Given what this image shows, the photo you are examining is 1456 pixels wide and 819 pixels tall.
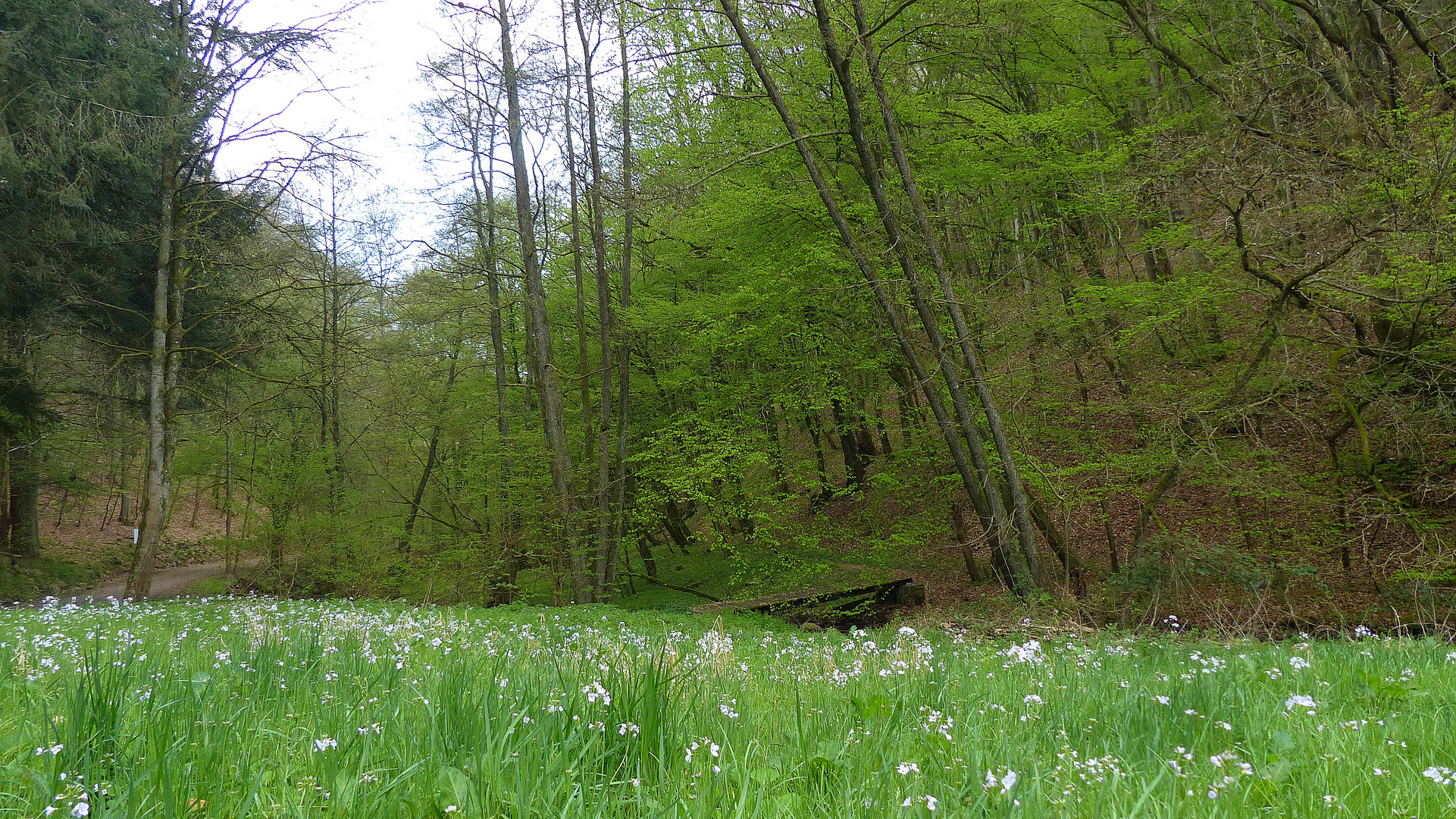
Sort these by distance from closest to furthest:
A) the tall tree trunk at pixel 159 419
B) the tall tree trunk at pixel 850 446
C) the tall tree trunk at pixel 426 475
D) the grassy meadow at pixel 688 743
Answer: the grassy meadow at pixel 688 743, the tall tree trunk at pixel 159 419, the tall tree trunk at pixel 850 446, the tall tree trunk at pixel 426 475

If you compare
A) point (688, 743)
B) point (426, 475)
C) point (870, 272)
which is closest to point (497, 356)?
point (426, 475)

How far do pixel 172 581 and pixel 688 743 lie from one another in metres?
31.1

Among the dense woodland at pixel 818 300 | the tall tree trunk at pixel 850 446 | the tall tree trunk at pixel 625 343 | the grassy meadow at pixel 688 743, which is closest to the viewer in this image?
the grassy meadow at pixel 688 743

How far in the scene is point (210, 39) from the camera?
16.0 metres

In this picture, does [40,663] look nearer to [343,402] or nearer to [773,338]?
[773,338]

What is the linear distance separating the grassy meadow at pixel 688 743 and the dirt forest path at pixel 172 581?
22.1 metres

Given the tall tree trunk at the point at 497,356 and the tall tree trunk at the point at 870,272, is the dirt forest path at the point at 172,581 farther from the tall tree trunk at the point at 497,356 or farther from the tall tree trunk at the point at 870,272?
the tall tree trunk at the point at 870,272

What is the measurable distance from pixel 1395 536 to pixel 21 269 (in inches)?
1132

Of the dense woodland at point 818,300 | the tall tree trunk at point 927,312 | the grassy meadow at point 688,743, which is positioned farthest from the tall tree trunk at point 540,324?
the grassy meadow at point 688,743

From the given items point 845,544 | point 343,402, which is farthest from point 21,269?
point 845,544

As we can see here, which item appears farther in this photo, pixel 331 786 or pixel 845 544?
pixel 845 544

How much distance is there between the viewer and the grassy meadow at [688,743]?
1.55 meters

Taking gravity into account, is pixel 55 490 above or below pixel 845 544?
above

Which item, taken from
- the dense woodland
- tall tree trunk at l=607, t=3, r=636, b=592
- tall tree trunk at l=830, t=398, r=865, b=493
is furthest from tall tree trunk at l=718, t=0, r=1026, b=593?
tall tree trunk at l=607, t=3, r=636, b=592
